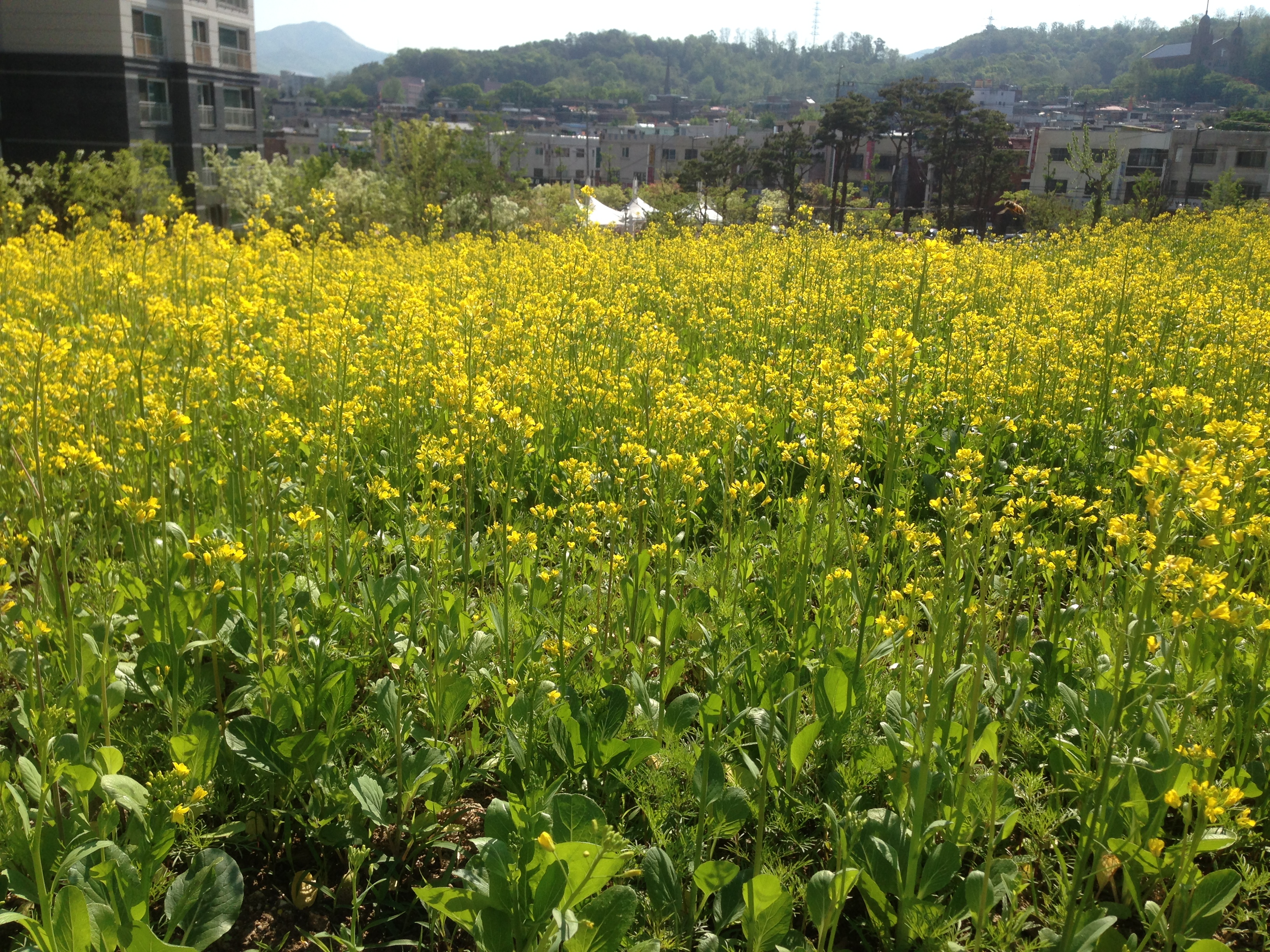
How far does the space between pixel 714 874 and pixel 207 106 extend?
133 feet

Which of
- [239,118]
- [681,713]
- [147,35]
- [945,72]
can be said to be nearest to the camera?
[681,713]

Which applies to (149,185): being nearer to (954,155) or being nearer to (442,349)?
(442,349)

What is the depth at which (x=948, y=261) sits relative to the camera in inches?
114

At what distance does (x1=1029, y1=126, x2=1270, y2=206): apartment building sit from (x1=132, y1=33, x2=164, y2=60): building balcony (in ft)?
140

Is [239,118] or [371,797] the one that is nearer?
[371,797]

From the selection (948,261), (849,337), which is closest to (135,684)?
(948,261)

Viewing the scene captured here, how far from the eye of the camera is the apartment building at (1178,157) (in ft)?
159

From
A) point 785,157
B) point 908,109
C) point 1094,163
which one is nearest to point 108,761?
point 1094,163

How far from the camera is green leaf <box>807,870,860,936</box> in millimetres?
1835

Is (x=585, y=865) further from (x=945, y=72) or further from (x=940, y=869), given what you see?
(x=945, y=72)

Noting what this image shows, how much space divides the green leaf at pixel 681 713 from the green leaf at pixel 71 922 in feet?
4.51

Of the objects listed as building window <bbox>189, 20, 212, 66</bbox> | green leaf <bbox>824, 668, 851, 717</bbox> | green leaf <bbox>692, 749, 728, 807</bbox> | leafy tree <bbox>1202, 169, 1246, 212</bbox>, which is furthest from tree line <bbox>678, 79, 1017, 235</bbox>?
green leaf <bbox>692, 749, 728, 807</bbox>

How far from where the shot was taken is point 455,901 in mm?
1833

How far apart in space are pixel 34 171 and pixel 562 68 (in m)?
196
